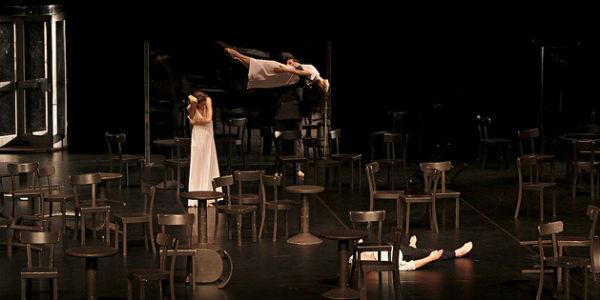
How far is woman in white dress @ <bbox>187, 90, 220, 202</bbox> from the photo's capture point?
14.8 metres

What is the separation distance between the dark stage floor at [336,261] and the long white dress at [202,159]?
42cm

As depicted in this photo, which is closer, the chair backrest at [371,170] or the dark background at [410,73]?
the chair backrest at [371,170]

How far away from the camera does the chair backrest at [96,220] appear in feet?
40.8

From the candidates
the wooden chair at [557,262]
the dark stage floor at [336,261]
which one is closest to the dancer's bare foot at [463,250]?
the dark stage floor at [336,261]

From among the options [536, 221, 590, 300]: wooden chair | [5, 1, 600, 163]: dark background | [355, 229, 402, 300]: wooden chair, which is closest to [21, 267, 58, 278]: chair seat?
[355, 229, 402, 300]: wooden chair

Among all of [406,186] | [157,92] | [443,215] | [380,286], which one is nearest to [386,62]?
[157,92]

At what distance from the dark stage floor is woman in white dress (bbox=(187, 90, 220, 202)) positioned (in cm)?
44

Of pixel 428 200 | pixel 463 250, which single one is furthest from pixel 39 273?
pixel 428 200

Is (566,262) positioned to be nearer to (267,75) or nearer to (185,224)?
(185,224)

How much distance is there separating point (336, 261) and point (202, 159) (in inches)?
131

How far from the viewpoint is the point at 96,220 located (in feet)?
43.1

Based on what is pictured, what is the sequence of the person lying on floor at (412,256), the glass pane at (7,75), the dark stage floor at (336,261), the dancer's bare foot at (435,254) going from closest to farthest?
the dark stage floor at (336,261) < the person lying on floor at (412,256) < the dancer's bare foot at (435,254) < the glass pane at (7,75)

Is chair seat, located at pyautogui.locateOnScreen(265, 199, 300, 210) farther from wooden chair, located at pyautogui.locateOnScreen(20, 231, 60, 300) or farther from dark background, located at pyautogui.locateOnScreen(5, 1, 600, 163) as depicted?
dark background, located at pyautogui.locateOnScreen(5, 1, 600, 163)

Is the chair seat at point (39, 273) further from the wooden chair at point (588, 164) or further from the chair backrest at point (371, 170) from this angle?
the wooden chair at point (588, 164)
